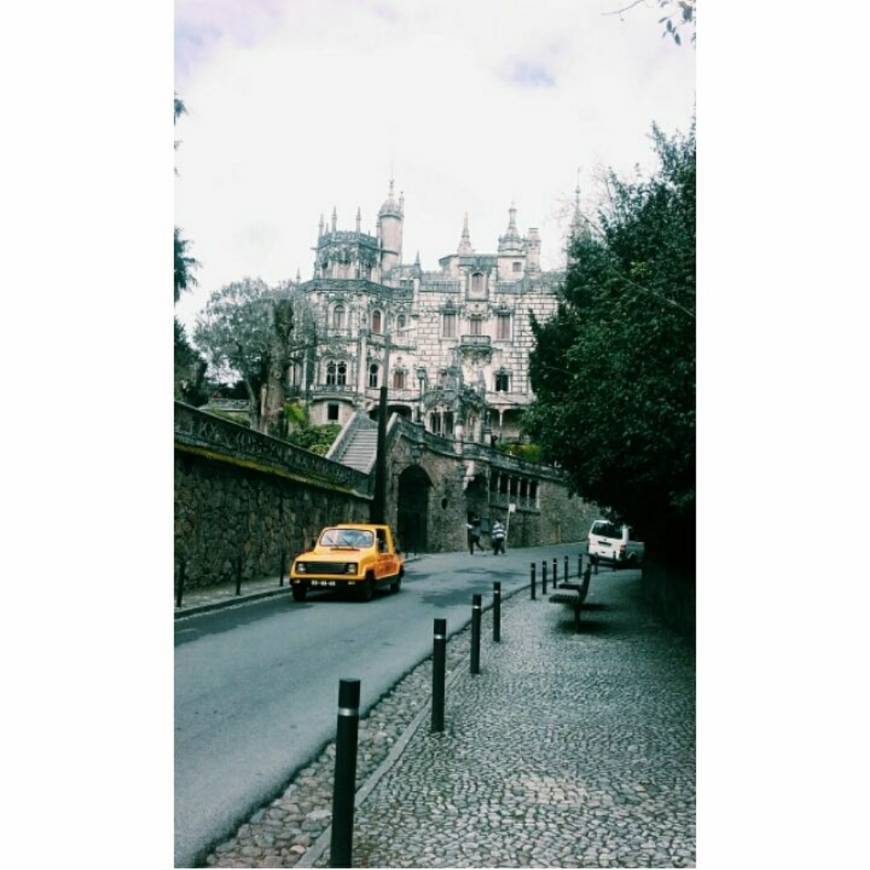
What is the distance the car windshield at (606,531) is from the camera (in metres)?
32.1

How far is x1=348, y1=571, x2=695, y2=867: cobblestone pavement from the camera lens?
4.36 meters

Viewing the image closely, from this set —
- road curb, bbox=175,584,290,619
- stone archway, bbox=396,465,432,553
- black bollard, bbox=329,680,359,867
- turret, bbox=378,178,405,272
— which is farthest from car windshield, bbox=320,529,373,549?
turret, bbox=378,178,405,272

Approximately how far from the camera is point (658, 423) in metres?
6.99

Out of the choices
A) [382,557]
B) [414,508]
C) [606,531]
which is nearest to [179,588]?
[382,557]

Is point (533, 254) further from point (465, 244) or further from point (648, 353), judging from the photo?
point (648, 353)

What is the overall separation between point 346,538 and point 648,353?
11.3 m

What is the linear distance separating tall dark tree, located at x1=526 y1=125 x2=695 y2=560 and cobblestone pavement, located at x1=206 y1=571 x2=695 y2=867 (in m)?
1.94

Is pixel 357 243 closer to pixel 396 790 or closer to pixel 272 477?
pixel 272 477

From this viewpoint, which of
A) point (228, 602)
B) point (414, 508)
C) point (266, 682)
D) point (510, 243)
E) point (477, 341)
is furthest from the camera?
point (510, 243)

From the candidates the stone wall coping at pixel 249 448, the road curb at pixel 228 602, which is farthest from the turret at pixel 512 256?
the road curb at pixel 228 602

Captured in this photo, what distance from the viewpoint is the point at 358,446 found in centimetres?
3341

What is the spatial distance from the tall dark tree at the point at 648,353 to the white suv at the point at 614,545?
1847 cm
